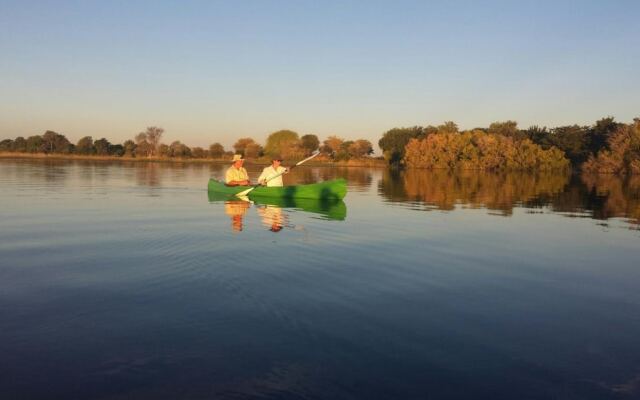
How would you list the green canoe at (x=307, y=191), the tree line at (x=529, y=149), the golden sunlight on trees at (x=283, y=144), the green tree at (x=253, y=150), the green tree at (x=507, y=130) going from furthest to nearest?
the green tree at (x=253, y=150)
the golden sunlight on trees at (x=283, y=144)
the green tree at (x=507, y=130)
the tree line at (x=529, y=149)
the green canoe at (x=307, y=191)

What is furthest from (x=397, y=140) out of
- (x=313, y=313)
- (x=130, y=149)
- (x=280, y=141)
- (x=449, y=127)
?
(x=313, y=313)

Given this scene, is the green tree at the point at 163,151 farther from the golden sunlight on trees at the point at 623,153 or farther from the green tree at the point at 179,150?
the golden sunlight on trees at the point at 623,153

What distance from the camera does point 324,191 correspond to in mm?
18406

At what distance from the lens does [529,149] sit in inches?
2726

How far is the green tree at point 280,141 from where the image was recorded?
117 meters

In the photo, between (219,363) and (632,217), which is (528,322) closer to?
(219,363)

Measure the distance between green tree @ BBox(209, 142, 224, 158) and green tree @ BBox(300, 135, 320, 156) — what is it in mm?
22612

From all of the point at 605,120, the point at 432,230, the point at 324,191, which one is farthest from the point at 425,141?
the point at 432,230

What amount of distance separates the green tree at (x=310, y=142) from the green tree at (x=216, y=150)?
74.2ft

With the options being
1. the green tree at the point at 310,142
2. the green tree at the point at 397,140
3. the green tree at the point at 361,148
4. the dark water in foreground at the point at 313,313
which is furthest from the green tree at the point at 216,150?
Result: the dark water in foreground at the point at 313,313

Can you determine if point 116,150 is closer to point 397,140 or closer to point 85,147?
point 85,147

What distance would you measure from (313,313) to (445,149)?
238 ft

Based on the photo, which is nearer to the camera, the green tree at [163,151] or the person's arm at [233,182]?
the person's arm at [233,182]

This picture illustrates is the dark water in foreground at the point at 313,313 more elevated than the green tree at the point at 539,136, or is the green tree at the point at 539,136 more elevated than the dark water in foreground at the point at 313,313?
the green tree at the point at 539,136
